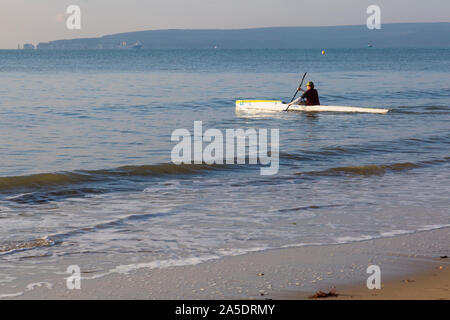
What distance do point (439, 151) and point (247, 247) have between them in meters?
9.29

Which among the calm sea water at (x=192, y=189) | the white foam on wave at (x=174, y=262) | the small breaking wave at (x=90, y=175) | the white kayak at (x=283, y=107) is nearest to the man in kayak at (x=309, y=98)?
the white kayak at (x=283, y=107)

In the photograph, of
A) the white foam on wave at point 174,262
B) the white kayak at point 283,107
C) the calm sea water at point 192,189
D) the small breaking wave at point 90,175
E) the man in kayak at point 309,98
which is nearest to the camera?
the white foam on wave at point 174,262

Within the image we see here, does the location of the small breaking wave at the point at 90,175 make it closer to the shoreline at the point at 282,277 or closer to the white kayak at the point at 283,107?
the shoreline at the point at 282,277

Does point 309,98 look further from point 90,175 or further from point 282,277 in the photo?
point 282,277

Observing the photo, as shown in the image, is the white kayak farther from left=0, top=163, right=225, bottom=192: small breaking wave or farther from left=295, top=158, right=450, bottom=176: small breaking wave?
left=0, top=163, right=225, bottom=192: small breaking wave

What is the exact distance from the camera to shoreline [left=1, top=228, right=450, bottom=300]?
5.02 m

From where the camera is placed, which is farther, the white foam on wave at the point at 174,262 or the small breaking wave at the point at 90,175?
the small breaking wave at the point at 90,175

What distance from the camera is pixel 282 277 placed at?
547cm

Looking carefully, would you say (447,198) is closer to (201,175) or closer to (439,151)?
(201,175)

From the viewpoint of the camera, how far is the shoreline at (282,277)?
16.5 ft

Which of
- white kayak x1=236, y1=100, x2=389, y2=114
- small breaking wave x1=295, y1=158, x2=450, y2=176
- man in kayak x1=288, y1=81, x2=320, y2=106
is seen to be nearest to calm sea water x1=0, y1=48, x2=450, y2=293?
small breaking wave x1=295, y1=158, x2=450, y2=176

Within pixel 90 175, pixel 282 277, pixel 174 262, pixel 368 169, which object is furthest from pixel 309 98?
pixel 282 277
